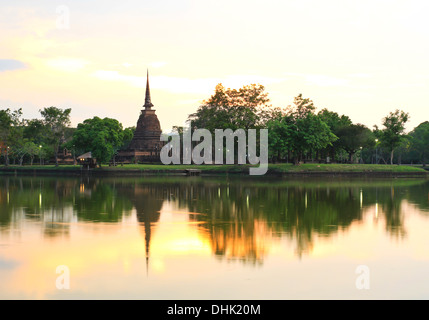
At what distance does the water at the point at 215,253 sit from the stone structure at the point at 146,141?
9551 centimetres

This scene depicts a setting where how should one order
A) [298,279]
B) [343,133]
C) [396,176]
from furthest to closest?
[343,133], [396,176], [298,279]

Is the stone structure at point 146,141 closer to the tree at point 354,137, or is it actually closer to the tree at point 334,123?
the tree at point 334,123

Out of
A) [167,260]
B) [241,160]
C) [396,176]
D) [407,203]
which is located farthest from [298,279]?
[241,160]

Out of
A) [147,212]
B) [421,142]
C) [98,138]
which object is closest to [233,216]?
[147,212]

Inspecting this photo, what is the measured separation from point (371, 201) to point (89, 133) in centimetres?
6298

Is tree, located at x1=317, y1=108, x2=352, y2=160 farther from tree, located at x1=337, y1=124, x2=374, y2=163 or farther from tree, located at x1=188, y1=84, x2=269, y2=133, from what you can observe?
tree, located at x1=188, y1=84, x2=269, y2=133

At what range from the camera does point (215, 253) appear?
1697 centimetres

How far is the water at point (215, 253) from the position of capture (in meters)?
13.0

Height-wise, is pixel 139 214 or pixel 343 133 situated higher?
pixel 343 133

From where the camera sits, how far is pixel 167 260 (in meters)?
16.1

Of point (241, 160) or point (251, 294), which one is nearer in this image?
point (251, 294)

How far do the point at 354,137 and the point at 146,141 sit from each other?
52.4m

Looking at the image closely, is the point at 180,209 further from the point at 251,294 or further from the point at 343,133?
the point at 343,133

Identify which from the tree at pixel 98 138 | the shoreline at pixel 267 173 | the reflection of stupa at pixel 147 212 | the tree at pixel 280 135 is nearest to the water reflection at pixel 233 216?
the reflection of stupa at pixel 147 212
